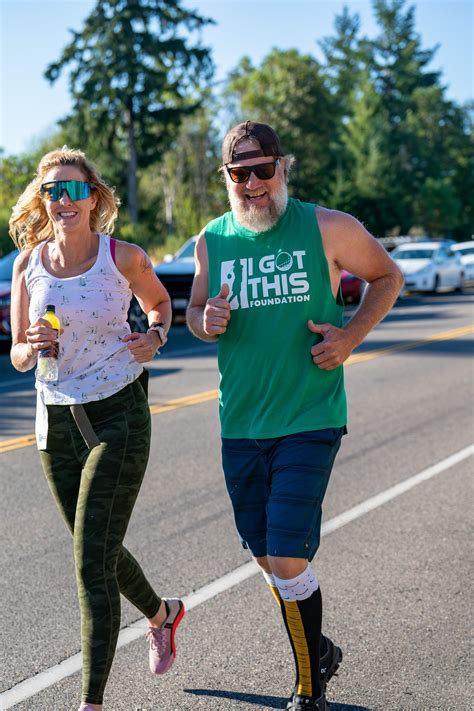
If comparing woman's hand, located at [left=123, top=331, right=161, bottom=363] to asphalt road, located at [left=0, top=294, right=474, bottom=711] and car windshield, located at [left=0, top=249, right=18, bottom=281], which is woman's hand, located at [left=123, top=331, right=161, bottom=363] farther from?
car windshield, located at [left=0, top=249, right=18, bottom=281]

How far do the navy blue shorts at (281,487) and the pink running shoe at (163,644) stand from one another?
1.79 feet

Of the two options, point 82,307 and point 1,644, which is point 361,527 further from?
point 82,307

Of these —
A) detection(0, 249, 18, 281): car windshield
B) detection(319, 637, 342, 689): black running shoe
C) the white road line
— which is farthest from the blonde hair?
detection(0, 249, 18, 281): car windshield

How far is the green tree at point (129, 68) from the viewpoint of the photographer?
4544 centimetres

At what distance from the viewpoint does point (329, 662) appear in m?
3.91

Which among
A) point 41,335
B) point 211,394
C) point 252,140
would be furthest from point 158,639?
point 211,394

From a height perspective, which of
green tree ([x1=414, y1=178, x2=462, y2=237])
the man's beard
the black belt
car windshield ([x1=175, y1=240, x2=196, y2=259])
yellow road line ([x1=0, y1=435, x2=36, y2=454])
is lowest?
green tree ([x1=414, y1=178, x2=462, y2=237])

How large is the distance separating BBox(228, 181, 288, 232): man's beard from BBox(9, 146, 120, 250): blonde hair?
52 cm

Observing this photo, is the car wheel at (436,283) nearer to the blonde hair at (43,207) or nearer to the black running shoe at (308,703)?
the blonde hair at (43,207)

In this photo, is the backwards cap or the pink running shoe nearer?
the backwards cap

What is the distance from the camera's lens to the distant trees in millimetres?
45781

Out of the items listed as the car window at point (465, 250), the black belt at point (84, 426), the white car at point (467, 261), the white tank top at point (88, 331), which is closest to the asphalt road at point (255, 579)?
the black belt at point (84, 426)

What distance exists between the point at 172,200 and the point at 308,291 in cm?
6756

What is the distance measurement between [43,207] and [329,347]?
125 cm
